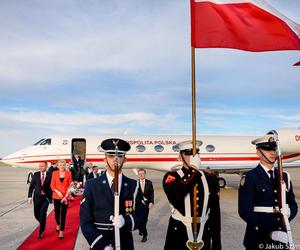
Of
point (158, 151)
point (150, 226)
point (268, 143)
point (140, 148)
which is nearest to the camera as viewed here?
point (268, 143)

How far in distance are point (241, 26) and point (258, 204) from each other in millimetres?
2521

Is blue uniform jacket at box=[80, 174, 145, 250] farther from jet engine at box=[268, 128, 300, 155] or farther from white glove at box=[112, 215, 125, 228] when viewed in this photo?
jet engine at box=[268, 128, 300, 155]

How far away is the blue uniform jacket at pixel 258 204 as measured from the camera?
3.71 metres

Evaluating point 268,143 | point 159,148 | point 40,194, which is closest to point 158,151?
point 159,148

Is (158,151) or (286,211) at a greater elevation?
(158,151)

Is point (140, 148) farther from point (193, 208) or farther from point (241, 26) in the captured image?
point (193, 208)

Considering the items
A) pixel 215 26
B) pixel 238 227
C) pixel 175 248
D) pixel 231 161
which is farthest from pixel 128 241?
pixel 231 161

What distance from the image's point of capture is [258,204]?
12.5 feet

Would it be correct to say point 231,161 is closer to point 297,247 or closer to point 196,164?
point 297,247

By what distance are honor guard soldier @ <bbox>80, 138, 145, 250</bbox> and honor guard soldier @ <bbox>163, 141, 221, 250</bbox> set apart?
40cm

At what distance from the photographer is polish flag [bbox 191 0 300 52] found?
4863 mm

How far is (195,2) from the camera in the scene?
4.83 m

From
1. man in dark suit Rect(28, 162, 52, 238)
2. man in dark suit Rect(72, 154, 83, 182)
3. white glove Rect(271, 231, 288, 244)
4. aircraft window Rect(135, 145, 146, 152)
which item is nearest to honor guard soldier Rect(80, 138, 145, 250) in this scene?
white glove Rect(271, 231, 288, 244)

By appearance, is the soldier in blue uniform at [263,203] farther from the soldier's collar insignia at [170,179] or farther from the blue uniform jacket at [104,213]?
the blue uniform jacket at [104,213]
